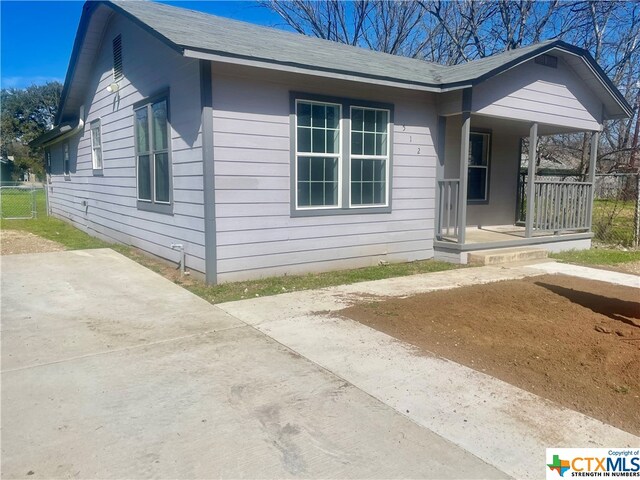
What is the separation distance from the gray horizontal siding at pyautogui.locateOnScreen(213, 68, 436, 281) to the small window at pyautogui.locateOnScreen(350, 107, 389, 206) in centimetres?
23

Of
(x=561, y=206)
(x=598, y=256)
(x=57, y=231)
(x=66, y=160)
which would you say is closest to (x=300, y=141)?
A: (x=561, y=206)

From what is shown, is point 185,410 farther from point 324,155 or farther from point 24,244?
point 24,244

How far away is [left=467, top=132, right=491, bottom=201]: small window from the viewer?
Result: 11281mm

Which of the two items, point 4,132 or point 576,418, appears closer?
point 576,418

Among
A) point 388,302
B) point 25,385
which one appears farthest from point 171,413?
point 388,302

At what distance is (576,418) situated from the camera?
3.00 m

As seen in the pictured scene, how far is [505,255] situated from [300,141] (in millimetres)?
4423

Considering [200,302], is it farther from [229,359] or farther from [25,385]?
[25,385]

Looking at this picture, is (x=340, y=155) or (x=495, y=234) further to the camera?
(x=495, y=234)

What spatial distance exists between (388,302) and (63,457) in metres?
4.00

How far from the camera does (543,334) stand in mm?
4621

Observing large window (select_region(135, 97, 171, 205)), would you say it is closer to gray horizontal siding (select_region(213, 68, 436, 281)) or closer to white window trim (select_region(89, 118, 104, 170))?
gray horizontal siding (select_region(213, 68, 436, 281))

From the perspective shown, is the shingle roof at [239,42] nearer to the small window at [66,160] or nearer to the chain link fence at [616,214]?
the chain link fence at [616,214]

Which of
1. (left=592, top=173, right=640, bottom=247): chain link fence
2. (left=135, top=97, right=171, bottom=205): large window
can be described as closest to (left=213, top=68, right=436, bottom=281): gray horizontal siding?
(left=135, top=97, right=171, bottom=205): large window
